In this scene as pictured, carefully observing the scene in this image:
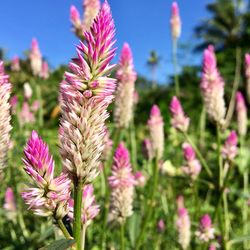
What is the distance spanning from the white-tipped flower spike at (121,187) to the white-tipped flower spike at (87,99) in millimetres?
979

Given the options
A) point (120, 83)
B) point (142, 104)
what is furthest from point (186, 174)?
point (142, 104)

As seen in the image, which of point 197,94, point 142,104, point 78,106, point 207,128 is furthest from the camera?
point 142,104

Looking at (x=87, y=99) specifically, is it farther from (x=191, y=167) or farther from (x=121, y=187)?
(x=191, y=167)

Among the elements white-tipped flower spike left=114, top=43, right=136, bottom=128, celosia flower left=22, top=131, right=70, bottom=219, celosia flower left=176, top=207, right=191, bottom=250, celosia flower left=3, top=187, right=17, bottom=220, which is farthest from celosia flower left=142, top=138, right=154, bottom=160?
celosia flower left=22, top=131, right=70, bottom=219

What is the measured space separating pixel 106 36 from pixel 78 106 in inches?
5.8

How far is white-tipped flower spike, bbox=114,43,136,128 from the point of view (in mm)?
2562

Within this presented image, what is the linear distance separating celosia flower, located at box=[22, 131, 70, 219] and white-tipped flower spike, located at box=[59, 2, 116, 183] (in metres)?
0.03

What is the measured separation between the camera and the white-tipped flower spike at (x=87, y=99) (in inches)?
33.6

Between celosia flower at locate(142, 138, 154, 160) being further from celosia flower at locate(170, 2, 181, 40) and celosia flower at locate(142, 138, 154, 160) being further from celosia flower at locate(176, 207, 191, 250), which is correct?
celosia flower at locate(170, 2, 181, 40)

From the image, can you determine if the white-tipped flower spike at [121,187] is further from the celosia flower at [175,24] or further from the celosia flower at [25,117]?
the celosia flower at [25,117]

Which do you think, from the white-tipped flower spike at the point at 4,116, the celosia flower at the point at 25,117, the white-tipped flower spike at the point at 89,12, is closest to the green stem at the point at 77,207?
the white-tipped flower spike at the point at 4,116

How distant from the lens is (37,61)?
397 centimetres

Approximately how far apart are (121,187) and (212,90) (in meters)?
1.00

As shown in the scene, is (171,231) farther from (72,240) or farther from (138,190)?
(72,240)
